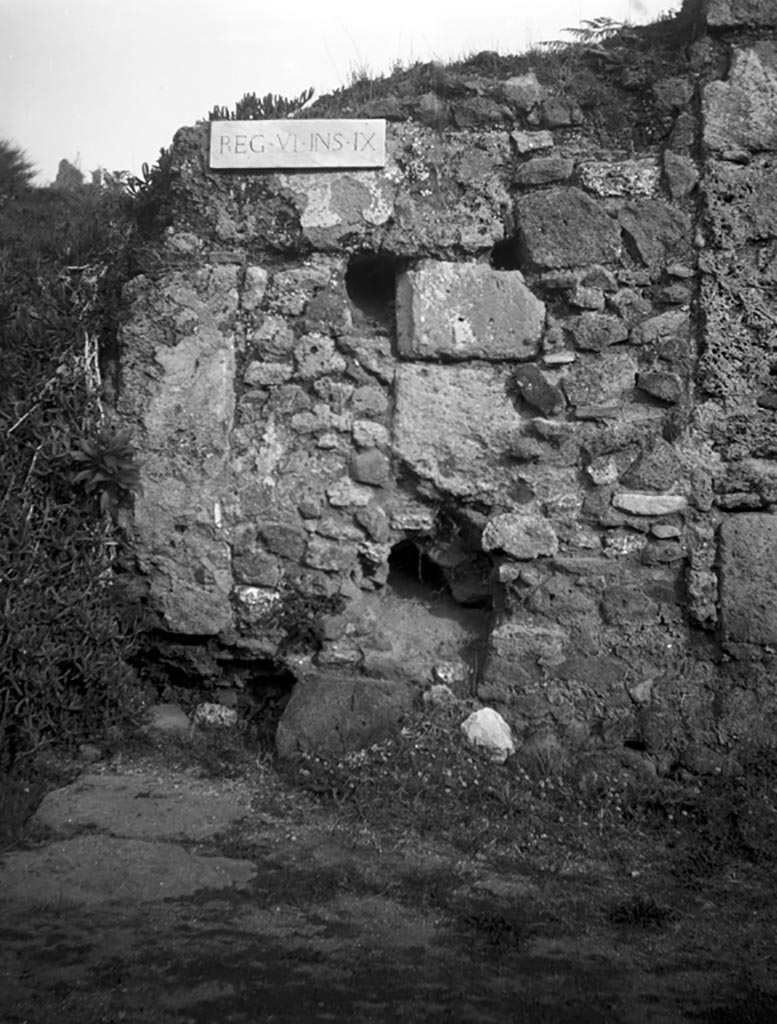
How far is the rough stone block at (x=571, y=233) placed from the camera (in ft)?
14.0

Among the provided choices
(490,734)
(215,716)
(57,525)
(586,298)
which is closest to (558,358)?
(586,298)

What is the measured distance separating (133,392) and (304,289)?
88 centimetres

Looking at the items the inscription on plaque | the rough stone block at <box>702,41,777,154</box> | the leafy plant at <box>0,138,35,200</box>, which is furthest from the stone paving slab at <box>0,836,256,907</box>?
the leafy plant at <box>0,138,35,200</box>

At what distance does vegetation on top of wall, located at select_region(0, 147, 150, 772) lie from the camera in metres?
4.02

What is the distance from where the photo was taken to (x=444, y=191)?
435 centimetres

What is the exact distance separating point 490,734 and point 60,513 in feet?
6.67

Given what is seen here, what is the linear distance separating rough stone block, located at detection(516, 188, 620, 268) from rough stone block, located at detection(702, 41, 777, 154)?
550 mm

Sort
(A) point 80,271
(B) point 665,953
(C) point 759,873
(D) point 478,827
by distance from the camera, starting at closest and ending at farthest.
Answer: (B) point 665,953, (C) point 759,873, (D) point 478,827, (A) point 80,271

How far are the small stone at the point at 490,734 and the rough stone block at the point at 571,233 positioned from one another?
192cm

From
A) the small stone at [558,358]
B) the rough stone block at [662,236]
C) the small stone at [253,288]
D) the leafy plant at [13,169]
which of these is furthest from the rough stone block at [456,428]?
the leafy plant at [13,169]

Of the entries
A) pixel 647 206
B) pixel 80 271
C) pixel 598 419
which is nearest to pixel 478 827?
pixel 598 419

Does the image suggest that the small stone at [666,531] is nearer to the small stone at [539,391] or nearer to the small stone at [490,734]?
the small stone at [539,391]

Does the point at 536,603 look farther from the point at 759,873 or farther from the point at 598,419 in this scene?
the point at 759,873

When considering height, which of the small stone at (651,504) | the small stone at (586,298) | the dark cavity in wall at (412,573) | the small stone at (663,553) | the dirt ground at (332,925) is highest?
the small stone at (586,298)
